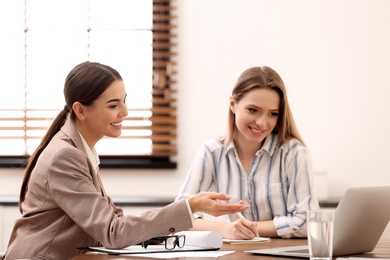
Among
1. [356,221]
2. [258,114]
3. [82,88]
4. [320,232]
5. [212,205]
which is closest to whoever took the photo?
[320,232]

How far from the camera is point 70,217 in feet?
7.36

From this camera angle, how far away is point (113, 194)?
4293 millimetres

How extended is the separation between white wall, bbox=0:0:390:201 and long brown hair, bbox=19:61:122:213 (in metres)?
1.82

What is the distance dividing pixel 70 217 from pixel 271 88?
3.35 ft

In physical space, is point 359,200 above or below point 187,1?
below

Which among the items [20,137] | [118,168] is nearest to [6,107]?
[20,137]

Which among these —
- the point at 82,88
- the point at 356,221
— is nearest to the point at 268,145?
the point at 82,88

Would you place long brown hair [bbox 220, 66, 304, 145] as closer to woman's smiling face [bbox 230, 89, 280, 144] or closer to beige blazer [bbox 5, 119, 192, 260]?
woman's smiling face [bbox 230, 89, 280, 144]

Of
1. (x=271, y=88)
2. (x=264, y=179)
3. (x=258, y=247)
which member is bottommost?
(x=258, y=247)

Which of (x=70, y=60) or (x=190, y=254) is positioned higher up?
(x=70, y=60)

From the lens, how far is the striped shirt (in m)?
2.87

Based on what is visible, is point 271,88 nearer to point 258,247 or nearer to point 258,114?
point 258,114

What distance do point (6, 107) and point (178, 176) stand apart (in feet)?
3.65

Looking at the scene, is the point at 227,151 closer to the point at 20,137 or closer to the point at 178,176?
the point at 178,176
